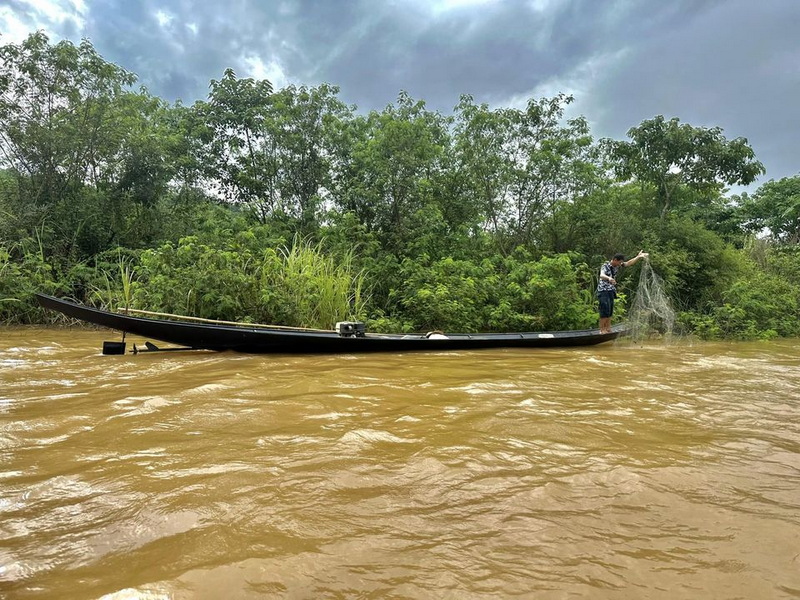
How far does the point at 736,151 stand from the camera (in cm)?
1189

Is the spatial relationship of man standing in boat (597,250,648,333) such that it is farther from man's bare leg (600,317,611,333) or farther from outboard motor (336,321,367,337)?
outboard motor (336,321,367,337)

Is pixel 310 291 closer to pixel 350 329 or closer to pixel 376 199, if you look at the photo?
pixel 350 329

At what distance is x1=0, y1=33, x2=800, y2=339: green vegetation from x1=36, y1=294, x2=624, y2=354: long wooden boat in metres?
1.83

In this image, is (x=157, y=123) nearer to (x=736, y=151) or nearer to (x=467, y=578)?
(x=467, y=578)

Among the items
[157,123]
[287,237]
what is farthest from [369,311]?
[157,123]

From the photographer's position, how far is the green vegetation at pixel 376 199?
9227mm

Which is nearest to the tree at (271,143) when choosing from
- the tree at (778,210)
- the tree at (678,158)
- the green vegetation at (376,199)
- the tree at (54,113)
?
the green vegetation at (376,199)

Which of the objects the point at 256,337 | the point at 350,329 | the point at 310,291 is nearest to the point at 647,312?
the point at 350,329

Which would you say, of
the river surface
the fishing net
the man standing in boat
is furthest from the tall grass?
the fishing net

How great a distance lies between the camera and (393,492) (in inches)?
75.5

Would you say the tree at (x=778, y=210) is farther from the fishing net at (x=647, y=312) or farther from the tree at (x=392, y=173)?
the tree at (x=392, y=173)

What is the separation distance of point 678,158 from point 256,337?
12.5 meters

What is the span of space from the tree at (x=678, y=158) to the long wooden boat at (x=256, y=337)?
9281 millimetres

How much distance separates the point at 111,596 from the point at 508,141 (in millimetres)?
12182
